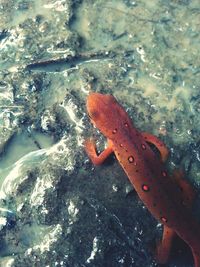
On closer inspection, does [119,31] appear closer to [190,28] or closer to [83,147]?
[190,28]

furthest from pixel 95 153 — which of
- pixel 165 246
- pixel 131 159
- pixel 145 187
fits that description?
pixel 165 246

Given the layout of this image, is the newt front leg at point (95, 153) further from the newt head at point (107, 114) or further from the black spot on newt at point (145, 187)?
the black spot on newt at point (145, 187)

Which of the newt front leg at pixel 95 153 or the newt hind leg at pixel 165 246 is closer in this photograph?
the newt hind leg at pixel 165 246

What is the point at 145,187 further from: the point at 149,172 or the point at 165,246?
the point at 165,246

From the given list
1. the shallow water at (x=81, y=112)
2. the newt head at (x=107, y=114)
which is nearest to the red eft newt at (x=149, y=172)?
the newt head at (x=107, y=114)

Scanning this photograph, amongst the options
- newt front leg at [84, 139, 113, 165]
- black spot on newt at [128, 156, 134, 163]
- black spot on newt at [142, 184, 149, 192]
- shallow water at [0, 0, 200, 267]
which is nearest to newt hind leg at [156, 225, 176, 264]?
shallow water at [0, 0, 200, 267]

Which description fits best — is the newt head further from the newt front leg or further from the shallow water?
the shallow water
